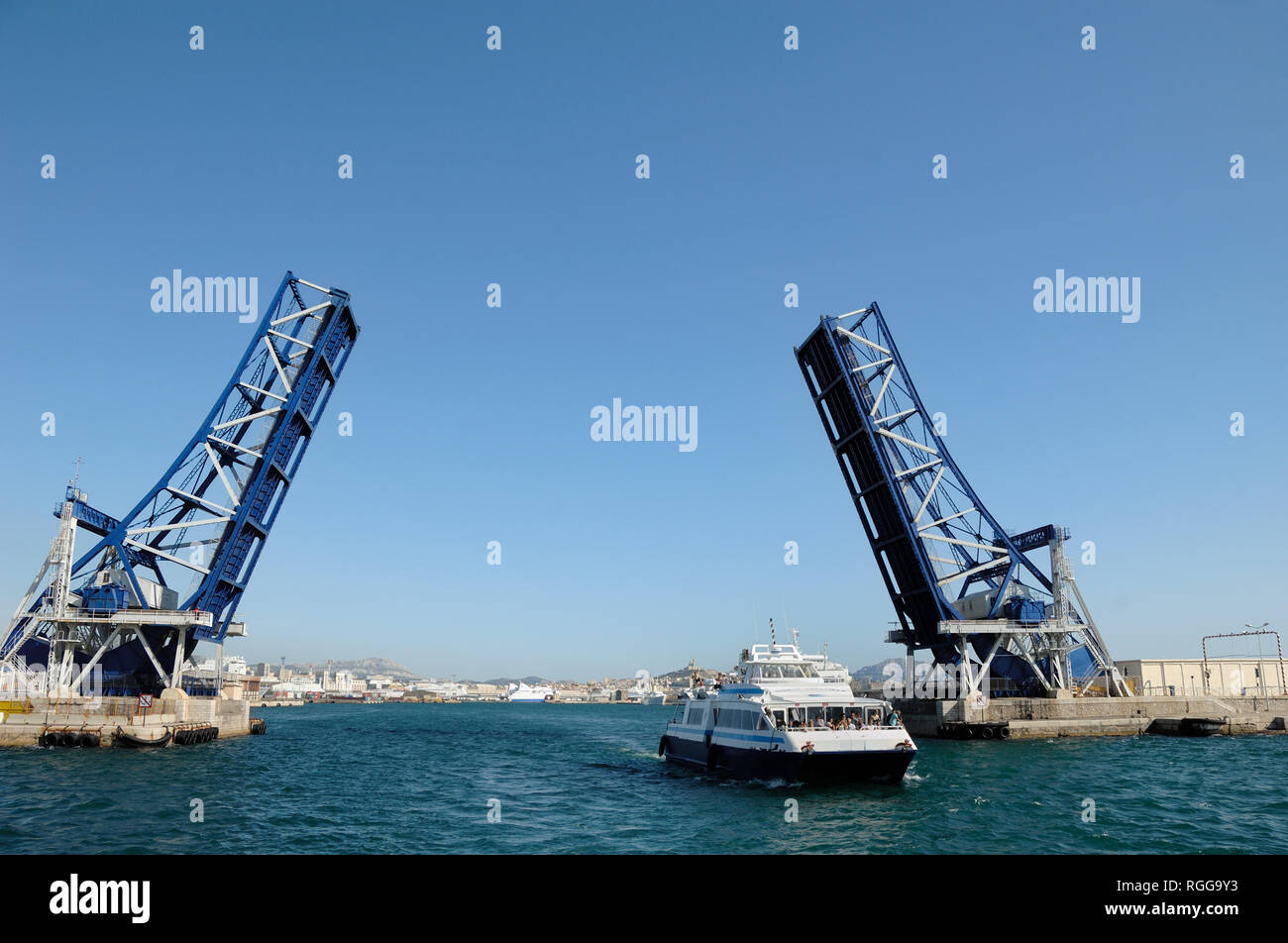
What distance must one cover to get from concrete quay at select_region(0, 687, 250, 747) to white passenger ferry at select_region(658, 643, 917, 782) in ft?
100

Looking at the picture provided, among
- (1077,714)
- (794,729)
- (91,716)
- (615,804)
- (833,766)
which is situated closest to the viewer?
(615,804)

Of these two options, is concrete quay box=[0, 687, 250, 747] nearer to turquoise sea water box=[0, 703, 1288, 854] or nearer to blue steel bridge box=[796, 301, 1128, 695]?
turquoise sea water box=[0, 703, 1288, 854]

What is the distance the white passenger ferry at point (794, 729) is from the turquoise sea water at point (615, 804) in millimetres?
889

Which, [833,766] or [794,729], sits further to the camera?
[794,729]

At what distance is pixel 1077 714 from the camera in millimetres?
56000

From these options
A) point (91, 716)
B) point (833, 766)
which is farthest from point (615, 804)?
point (91, 716)

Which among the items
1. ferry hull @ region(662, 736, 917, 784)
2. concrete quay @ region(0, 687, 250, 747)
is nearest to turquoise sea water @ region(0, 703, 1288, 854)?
ferry hull @ region(662, 736, 917, 784)

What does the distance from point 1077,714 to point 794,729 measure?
35.7 meters

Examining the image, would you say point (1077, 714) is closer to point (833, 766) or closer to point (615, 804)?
point (833, 766)

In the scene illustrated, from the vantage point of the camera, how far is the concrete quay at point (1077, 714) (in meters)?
54.6

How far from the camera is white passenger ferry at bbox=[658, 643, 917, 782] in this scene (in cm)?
2933

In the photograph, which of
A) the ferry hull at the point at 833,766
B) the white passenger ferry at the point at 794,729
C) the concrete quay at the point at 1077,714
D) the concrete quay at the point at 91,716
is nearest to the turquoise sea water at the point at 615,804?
the ferry hull at the point at 833,766
